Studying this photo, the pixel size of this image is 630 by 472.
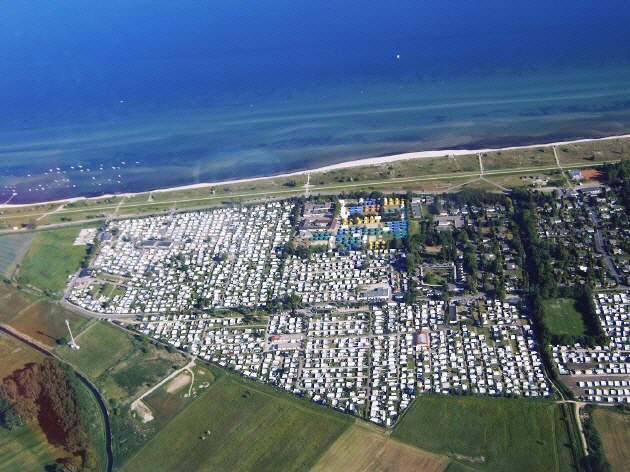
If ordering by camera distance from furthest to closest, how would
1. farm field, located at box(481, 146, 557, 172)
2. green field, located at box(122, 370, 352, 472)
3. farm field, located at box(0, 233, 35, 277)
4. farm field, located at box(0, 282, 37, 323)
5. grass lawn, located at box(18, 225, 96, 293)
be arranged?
1. farm field, located at box(481, 146, 557, 172)
2. farm field, located at box(0, 233, 35, 277)
3. grass lawn, located at box(18, 225, 96, 293)
4. farm field, located at box(0, 282, 37, 323)
5. green field, located at box(122, 370, 352, 472)

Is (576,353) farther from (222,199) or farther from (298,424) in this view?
(222,199)

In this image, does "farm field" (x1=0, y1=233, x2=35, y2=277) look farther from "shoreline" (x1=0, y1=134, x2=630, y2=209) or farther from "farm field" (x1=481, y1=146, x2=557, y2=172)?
"farm field" (x1=481, y1=146, x2=557, y2=172)

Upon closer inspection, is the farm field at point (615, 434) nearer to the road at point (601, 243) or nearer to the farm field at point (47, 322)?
the road at point (601, 243)

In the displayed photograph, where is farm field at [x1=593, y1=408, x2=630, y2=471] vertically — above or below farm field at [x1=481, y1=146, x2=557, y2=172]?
below

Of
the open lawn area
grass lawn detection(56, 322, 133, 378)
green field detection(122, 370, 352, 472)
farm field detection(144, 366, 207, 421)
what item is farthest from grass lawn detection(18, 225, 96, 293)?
green field detection(122, 370, 352, 472)

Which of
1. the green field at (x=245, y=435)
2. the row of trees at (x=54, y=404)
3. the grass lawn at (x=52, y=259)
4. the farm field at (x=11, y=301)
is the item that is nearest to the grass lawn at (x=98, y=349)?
the row of trees at (x=54, y=404)

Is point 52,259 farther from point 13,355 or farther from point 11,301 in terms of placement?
point 13,355

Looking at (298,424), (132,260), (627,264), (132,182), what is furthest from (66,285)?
(627,264)
